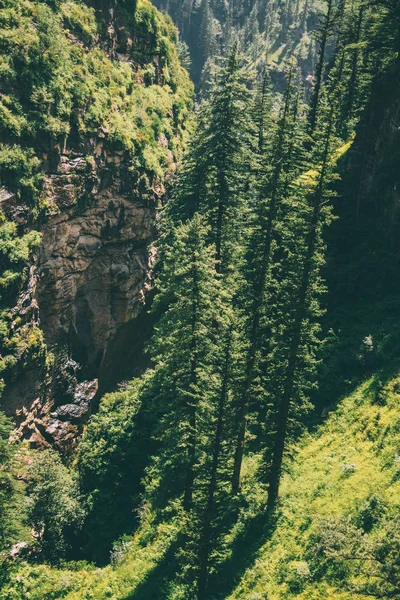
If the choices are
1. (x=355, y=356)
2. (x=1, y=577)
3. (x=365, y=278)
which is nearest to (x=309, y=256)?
(x=355, y=356)

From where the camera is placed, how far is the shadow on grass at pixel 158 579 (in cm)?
2250

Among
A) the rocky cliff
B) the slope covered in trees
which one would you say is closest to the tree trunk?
the slope covered in trees

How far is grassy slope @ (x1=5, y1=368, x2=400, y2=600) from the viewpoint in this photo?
1997 cm

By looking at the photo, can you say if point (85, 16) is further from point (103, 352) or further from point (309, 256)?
point (309, 256)

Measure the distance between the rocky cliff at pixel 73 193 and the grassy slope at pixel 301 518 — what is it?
11.0 meters

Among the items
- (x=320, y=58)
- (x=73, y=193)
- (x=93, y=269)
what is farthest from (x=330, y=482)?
(x=320, y=58)

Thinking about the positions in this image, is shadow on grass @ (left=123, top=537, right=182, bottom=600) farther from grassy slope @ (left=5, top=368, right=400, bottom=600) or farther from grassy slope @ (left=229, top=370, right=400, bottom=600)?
grassy slope @ (left=229, top=370, right=400, bottom=600)

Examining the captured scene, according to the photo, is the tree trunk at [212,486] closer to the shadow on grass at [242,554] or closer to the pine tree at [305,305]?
the shadow on grass at [242,554]

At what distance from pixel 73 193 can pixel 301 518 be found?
26675 millimetres

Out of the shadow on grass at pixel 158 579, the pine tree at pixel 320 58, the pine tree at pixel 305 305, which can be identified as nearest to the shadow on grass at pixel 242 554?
the pine tree at pixel 305 305

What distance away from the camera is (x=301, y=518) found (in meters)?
21.7

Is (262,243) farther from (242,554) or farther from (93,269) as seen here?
(93,269)

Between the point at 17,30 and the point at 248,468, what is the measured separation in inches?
1268

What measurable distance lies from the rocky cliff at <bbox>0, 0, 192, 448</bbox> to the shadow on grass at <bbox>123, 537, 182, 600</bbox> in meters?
13.7
